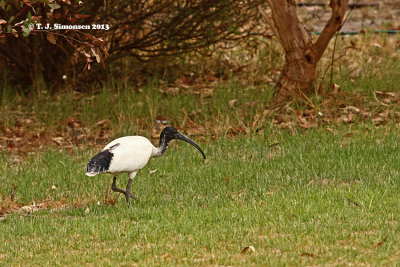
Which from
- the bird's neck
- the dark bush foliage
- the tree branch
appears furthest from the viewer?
the dark bush foliage

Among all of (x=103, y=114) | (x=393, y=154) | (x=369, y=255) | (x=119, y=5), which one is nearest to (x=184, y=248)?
(x=369, y=255)

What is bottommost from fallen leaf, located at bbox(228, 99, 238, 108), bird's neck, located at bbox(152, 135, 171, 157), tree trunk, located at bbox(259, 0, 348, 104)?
fallen leaf, located at bbox(228, 99, 238, 108)

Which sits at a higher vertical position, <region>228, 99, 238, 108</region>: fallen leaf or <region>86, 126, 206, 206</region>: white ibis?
<region>86, 126, 206, 206</region>: white ibis

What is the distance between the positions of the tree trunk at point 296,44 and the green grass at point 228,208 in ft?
4.42

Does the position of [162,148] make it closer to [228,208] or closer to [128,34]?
[228,208]

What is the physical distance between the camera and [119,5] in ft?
38.1

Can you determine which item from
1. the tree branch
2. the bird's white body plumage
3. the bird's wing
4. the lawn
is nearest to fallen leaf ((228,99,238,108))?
the lawn

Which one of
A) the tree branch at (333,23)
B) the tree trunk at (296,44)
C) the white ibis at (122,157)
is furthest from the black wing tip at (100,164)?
the tree branch at (333,23)

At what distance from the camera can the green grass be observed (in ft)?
17.4

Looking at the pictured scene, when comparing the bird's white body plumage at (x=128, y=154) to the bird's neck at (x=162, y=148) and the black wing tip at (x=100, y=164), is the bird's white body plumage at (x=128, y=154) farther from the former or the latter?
the bird's neck at (x=162, y=148)

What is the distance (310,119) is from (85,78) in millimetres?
4357

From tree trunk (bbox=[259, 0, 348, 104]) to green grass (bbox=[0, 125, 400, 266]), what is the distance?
1.35m

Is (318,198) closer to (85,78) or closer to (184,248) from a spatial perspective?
(184,248)

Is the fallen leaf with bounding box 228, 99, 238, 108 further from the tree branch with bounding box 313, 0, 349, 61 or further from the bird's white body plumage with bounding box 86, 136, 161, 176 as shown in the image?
the bird's white body plumage with bounding box 86, 136, 161, 176
